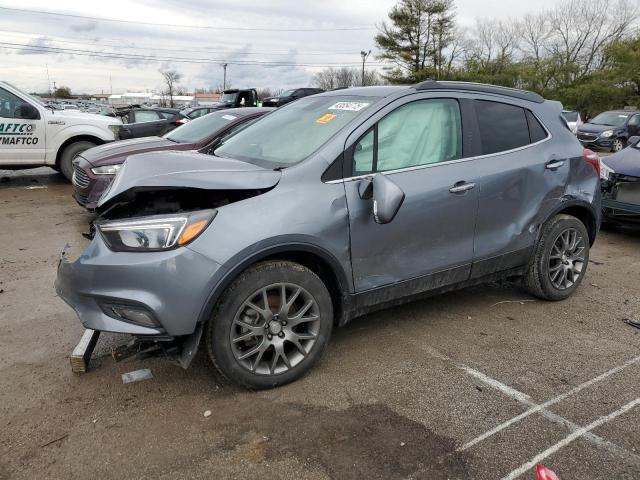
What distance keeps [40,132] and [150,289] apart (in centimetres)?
840

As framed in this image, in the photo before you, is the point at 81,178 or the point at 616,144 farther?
the point at 616,144

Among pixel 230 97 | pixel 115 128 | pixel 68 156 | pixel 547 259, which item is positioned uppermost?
pixel 230 97

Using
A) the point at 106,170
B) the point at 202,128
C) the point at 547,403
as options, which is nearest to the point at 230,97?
the point at 202,128

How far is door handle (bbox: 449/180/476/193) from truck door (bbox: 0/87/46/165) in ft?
28.3

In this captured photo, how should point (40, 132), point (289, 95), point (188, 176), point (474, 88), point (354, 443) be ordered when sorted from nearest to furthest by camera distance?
point (354, 443), point (188, 176), point (474, 88), point (40, 132), point (289, 95)

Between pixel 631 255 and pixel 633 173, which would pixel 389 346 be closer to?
pixel 631 255

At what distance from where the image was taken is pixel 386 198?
301cm

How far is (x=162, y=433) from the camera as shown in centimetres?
269

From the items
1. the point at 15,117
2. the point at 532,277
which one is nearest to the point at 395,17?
the point at 15,117

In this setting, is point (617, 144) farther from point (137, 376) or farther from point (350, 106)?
point (137, 376)

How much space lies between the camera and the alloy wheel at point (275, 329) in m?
2.91

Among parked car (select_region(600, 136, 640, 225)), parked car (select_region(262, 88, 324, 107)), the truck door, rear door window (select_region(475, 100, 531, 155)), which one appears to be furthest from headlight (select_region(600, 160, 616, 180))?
parked car (select_region(262, 88, 324, 107))

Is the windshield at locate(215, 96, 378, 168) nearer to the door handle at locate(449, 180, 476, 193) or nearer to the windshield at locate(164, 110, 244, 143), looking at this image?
the door handle at locate(449, 180, 476, 193)

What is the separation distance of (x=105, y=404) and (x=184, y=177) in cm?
135
